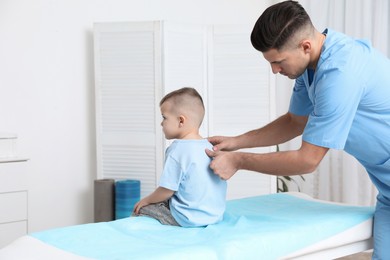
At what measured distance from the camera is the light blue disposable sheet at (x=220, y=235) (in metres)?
1.76

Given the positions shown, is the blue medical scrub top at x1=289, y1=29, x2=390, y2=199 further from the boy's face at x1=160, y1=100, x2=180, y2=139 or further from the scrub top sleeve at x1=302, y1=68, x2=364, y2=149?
the boy's face at x1=160, y1=100, x2=180, y2=139

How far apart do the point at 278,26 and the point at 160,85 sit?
195 centimetres

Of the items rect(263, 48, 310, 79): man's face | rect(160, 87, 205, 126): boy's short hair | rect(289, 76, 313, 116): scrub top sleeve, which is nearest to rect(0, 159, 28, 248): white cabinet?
rect(160, 87, 205, 126): boy's short hair

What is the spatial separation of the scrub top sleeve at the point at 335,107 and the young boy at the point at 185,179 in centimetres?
41

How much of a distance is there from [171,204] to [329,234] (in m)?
0.56

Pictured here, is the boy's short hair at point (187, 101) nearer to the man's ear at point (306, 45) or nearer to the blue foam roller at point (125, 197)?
the man's ear at point (306, 45)

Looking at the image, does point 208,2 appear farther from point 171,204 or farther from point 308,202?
point 171,204

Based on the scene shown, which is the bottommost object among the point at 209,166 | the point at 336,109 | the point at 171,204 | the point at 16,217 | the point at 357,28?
the point at 16,217

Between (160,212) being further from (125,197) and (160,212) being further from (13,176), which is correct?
(125,197)

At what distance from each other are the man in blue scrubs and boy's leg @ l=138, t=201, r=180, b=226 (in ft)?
0.78

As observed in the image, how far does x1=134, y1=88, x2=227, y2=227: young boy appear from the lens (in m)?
2.07

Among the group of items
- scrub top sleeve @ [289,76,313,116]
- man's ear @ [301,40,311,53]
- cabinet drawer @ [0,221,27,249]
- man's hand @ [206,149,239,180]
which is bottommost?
cabinet drawer @ [0,221,27,249]

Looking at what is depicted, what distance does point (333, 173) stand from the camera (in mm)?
4363

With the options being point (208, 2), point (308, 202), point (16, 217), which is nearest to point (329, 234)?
point (308, 202)
